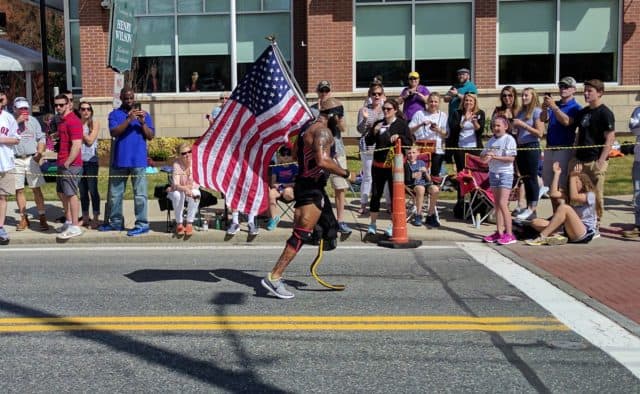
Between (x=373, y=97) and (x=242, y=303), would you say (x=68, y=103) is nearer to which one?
(x=373, y=97)

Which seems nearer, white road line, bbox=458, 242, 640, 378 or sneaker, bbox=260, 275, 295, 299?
white road line, bbox=458, 242, 640, 378

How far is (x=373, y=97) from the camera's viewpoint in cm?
1240

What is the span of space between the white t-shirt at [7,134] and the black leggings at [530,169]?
23.6ft

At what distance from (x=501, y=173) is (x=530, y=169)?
49.8 inches

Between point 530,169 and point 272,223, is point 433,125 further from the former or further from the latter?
point 272,223

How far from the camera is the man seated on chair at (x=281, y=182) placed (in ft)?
38.3

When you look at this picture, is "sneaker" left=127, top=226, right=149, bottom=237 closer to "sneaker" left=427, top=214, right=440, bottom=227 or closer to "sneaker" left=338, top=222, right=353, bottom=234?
"sneaker" left=338, top=222, right=353, bottom=234

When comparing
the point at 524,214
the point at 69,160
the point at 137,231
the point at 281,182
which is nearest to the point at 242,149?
the point at 137,231

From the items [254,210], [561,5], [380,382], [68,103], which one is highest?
[561,5]

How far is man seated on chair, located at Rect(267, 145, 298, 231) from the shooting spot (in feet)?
38.3

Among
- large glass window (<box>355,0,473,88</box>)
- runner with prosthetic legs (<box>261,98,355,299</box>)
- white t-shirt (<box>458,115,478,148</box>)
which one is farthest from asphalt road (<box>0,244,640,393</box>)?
large glass window (<box>355,0,473,88</box>)

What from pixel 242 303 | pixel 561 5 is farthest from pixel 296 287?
pixel 561 5

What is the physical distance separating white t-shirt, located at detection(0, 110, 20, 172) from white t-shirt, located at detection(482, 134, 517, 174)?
658 centimetres

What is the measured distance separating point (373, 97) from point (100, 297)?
595 centimetres
